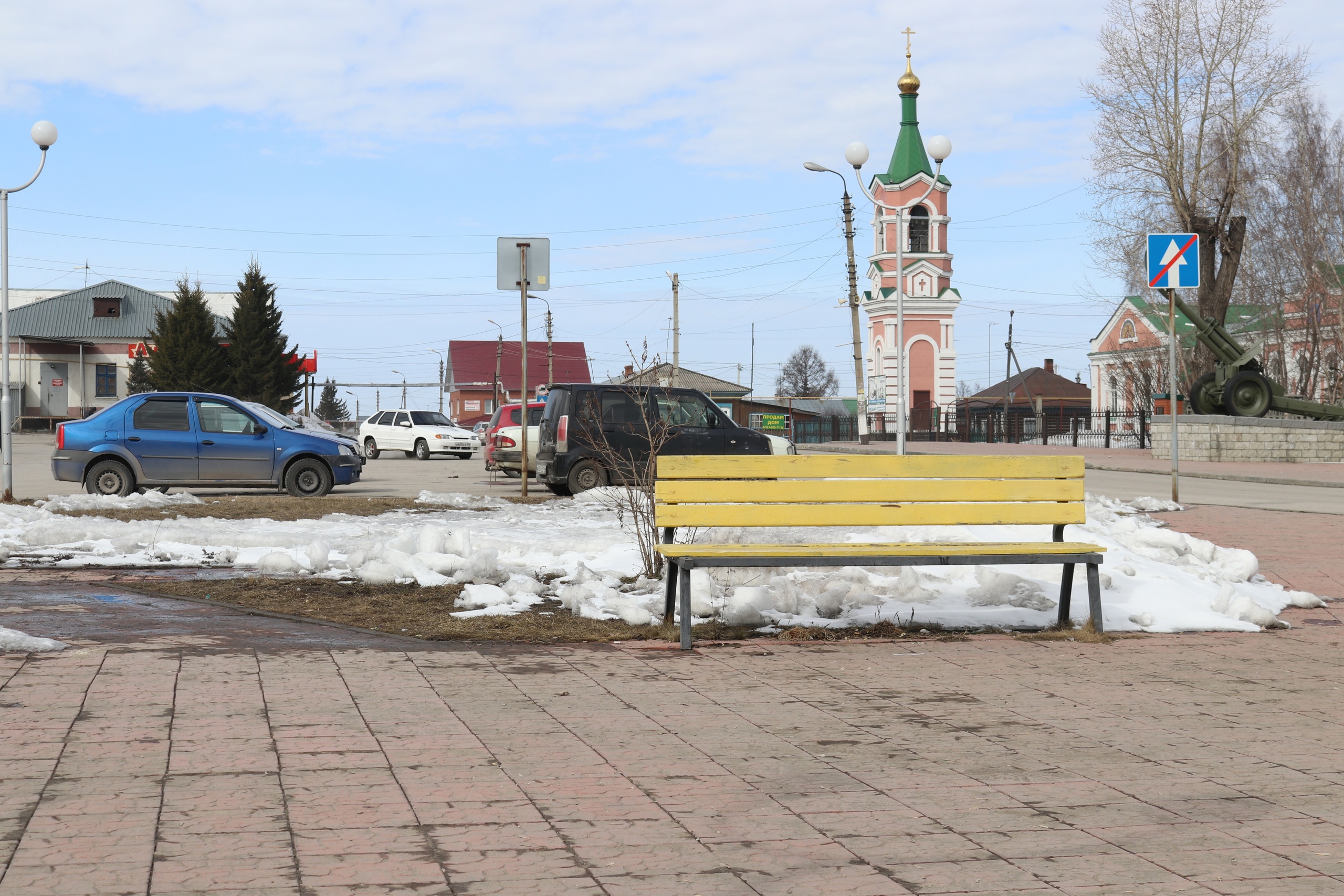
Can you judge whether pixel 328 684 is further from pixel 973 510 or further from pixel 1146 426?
pixel 1146 426

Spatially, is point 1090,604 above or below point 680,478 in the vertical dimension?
below

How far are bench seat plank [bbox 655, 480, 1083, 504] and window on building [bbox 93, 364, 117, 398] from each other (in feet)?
256

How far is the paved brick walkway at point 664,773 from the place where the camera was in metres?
3.29

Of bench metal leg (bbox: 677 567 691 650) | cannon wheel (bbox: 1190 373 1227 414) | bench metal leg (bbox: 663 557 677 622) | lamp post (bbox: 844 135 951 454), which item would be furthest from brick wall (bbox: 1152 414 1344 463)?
bench metal leg (bbox: 677 567 691 650)

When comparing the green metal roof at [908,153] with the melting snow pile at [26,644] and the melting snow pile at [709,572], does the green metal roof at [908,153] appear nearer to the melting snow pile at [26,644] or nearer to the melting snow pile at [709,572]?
the melting snow pile at [709,572]

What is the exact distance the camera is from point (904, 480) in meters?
7.13

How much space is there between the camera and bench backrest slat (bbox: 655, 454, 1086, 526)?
696 centimetres

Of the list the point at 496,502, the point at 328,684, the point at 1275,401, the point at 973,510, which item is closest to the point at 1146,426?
the point at 1275,401

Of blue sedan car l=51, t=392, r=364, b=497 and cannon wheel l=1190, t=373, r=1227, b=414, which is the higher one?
cannon wheel l=1190, t=373, r=1227, b=414

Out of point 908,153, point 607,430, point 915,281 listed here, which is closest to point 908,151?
point 908,153

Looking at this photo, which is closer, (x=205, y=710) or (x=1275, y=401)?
(x=205, y=710)

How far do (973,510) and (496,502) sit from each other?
349 inches

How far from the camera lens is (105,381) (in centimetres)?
7794

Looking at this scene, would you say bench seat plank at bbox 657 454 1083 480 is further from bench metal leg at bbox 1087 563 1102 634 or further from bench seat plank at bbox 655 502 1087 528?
bench metal leg at bbox 1087 563 1102 634
